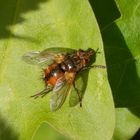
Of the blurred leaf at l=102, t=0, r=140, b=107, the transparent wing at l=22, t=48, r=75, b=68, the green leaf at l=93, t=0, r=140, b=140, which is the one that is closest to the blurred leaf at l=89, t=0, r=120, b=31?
the green leaf at l=93, t=0, r=140, b=140

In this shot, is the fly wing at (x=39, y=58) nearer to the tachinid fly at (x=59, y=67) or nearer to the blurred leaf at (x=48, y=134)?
the tachinid fly at (x=59, y=67)

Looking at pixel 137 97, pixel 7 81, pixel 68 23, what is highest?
pixel 68 23

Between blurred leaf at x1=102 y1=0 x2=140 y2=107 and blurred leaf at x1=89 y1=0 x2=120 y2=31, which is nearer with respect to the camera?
blurred leaf at x1=102 y1=0 x2=140 y2=107

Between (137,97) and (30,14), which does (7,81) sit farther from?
(137,97)

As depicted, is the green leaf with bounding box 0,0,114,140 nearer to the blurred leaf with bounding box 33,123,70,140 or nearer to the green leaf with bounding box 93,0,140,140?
the green leaf with bounding box 93,0,140,140

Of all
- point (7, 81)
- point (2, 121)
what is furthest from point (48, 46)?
point (2, 121)

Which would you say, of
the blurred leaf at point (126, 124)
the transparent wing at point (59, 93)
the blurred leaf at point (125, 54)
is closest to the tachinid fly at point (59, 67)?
the transparent wing at point (59, 93)
